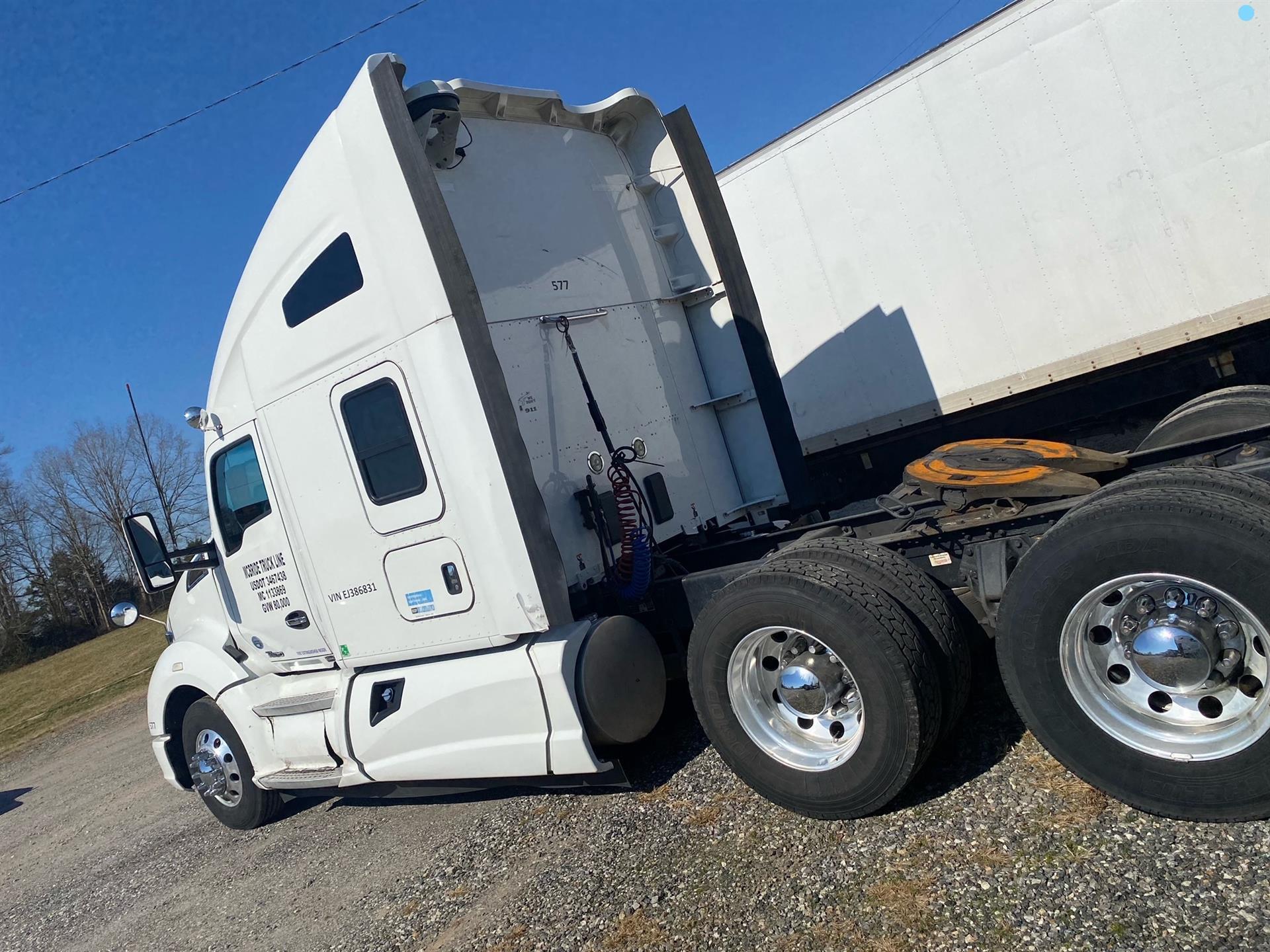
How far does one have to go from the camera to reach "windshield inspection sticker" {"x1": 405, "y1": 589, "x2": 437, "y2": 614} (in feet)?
15.1

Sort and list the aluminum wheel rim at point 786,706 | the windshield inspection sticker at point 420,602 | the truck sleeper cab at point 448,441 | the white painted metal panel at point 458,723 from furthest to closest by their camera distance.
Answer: the windshield inspection sticker at point 420,602 < the white painted metal panel at point 458,723 < the truck sleeper cab at point 448,441 < the aluminum wheel rim at point 786,706

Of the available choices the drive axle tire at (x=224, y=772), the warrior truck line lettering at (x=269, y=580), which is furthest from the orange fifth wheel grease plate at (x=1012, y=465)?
the drive axle tire at (x=224, y=772)

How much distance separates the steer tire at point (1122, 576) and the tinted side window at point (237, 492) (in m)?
4.28

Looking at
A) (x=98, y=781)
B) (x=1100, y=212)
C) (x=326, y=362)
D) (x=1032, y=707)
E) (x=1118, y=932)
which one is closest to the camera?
(x=1118, y=932)

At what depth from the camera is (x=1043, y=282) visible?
715 centimetres

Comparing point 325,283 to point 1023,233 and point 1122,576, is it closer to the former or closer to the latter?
point 1122,576

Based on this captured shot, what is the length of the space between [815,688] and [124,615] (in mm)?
4812

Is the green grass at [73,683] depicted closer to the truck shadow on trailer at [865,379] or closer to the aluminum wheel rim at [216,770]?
the aluminum wheel rim at [216,770]

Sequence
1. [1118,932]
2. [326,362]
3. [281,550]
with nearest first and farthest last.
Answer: [1118,932], [326,362], [281,550]

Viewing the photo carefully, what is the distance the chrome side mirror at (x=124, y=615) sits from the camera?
5910mm

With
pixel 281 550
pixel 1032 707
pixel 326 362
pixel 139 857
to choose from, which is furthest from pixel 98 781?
pixel 1032 707

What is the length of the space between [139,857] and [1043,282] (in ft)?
26.6

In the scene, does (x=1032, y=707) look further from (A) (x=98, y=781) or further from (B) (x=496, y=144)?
(A) (x=98, y=781)

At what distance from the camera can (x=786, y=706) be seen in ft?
12.4
